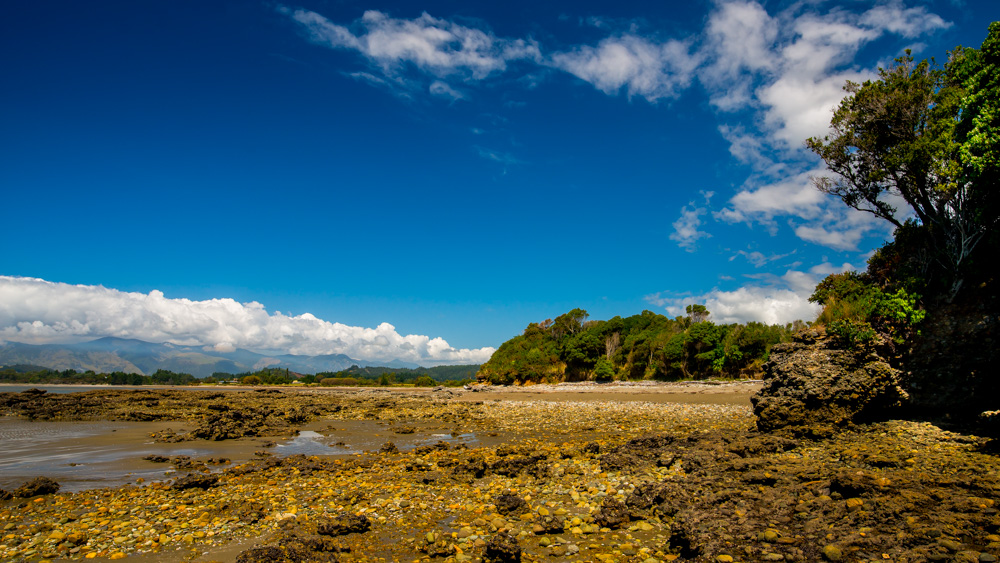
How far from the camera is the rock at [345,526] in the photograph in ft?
24.3


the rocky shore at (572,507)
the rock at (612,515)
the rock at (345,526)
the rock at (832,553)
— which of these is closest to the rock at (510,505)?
the rocky shore at (572,507)

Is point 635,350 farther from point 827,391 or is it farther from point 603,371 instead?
point 827,391

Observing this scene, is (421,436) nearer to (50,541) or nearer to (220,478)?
(220,478)

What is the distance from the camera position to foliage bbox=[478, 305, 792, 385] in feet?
165

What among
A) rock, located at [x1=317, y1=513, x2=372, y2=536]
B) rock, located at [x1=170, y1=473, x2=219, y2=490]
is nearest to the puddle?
rock, located at [x1=170, y1=473, x2=219, y2=490]

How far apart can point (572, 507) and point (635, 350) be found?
55.6 m

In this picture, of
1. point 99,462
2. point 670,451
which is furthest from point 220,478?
point 670,451

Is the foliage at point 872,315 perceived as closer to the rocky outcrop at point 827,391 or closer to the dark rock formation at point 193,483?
the rocky outcrop at point 827,391

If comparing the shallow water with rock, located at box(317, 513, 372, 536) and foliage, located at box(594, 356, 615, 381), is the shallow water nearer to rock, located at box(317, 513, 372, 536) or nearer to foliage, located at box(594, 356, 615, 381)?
Result: rock, located at box(317, 513, 372, 536)

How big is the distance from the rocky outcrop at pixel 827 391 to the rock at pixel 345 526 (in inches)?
544

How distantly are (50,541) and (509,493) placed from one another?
8.42 m

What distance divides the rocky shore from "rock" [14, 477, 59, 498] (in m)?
0.26

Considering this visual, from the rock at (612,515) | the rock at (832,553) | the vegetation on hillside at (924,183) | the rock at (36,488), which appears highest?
the vegetation on hillside at (924,183)

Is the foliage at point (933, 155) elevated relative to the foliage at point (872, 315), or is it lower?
elevated
